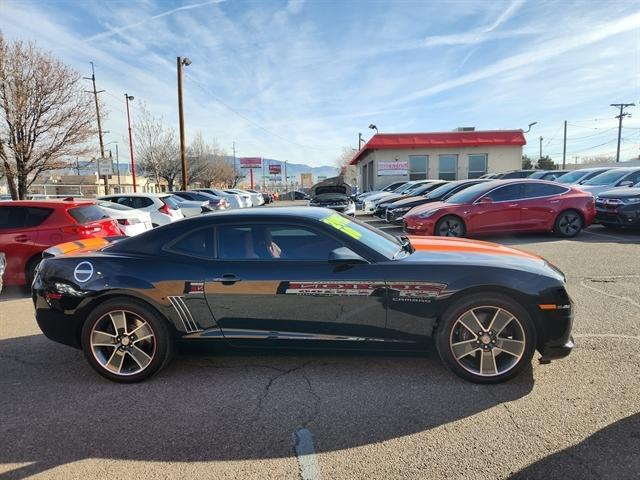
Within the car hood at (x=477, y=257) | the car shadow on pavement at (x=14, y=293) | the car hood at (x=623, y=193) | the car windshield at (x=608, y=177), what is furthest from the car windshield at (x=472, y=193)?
the car shadow on pavement at (x=14, y=293)

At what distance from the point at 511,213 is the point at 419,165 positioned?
821 inches

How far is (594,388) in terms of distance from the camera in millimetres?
3086

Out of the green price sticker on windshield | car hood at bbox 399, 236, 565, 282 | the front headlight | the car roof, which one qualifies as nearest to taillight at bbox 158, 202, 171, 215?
the car roof

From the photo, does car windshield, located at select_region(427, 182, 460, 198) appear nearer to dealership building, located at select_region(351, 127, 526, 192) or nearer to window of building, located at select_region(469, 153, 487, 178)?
dealership building, located at select_region(351, 127, 526, 192)

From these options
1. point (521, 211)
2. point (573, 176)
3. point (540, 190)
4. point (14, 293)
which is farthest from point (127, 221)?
point (573, 176)

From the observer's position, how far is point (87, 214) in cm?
683

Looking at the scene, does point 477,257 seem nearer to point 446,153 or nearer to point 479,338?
point 479,338

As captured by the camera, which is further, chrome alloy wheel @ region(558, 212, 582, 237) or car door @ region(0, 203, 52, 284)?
chrome alloy wheel @ region(558, 212, 582, 237)

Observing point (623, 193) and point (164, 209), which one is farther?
point (164, 209)

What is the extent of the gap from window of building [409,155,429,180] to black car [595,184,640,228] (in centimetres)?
1951

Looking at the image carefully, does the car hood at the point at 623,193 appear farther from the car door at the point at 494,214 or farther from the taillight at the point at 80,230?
the taillight at the point at 80,230

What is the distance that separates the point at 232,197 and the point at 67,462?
2007cm

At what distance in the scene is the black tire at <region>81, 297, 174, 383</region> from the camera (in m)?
3.37

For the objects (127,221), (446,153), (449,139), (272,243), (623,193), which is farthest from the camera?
(446,153)
